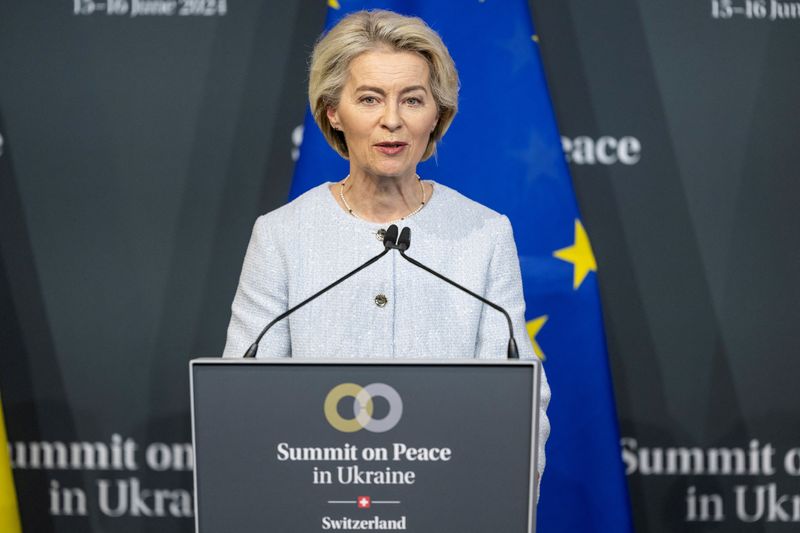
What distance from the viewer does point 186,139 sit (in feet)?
9.01

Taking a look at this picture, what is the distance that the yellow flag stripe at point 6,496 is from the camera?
2.51m

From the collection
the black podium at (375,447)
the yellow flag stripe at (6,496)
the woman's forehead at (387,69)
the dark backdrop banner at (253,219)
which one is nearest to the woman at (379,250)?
the woman's forehead at (387,69)

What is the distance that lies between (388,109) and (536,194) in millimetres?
772

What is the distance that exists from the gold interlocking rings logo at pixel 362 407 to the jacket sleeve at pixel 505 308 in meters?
0.54

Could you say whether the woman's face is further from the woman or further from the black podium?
the black podium

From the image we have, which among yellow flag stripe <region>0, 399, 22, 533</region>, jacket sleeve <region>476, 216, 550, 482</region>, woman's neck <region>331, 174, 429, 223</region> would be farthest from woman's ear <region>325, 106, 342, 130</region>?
yellow flag stripe <region>0, 399, 22, 533</region>

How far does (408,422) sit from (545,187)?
132 cm

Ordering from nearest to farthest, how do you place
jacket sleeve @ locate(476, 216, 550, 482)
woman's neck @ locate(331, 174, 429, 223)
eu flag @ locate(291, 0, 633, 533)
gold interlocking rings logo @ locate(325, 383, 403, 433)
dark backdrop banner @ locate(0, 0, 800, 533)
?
1. gold interlocking rings logo @ locate(325, 383, 403, 433)
2. jacket sleeve @ locate(476, 216, 550, 482)
3. woman's neck @ locate(331, 174, 429, 223)
4. eu flag @ locate(291, 0, 633, 533)
5. dark backdrop banner @ locate(0, 0, 800, 533)

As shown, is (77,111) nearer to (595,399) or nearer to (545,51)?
(545,51)

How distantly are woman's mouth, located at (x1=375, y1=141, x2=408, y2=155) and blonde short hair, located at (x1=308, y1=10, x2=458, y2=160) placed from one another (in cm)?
13

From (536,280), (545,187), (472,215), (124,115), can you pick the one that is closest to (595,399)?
(536,280)

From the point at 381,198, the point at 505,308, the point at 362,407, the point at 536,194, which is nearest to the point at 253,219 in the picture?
the point at 536,194

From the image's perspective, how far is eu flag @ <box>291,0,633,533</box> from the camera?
243 centimetres

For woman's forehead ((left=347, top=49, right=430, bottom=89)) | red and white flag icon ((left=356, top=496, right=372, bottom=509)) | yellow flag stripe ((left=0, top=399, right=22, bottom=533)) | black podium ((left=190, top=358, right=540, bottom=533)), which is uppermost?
woman's forehead ((left=347, top=49, right=430, bottom=89))
